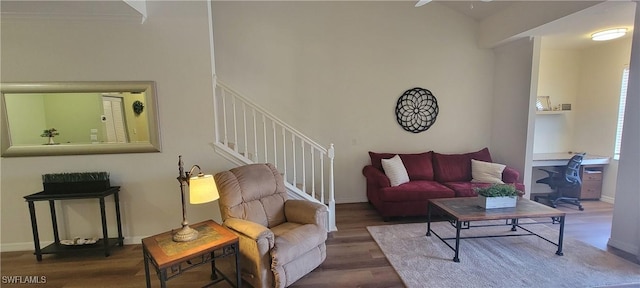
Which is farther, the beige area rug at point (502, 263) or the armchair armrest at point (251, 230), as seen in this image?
the beige area rug at point (502, 263)

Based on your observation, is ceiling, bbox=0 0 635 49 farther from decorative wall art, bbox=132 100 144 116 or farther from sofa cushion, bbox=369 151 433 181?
sofa cushion, bbox=369 151 433 181

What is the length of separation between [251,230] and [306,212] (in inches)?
25.9

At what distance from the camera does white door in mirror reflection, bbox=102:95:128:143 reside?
3.16 meters

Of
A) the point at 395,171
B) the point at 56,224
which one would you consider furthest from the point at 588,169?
the point at 56,224

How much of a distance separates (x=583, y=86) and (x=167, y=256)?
21.8 ft

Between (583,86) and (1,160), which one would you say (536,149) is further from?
(1,160)

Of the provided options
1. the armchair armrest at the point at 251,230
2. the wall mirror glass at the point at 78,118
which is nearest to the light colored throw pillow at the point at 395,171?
the armchair armrest at the point at 251,230

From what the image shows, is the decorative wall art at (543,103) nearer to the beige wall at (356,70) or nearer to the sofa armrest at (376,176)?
the beige wall at (356,70)

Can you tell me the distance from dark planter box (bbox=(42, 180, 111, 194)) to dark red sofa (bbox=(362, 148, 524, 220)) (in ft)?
11.2

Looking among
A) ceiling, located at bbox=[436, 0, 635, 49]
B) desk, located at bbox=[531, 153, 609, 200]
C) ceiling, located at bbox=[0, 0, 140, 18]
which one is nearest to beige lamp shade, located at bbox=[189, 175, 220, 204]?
ceiling, located at bbox=[0, 0, 140, 18]

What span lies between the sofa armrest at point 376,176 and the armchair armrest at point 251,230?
2.15 m

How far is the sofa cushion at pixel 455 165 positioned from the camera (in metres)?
4.56

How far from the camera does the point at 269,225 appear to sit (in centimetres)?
290

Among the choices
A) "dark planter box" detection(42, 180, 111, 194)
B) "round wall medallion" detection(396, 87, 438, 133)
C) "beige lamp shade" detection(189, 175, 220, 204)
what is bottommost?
"dark planter box" detection(42, 180, 111, 194)
